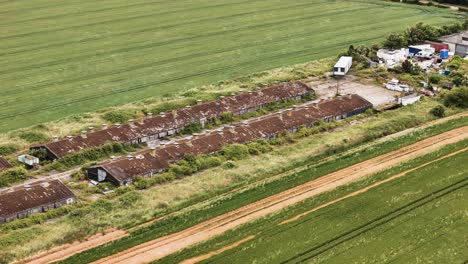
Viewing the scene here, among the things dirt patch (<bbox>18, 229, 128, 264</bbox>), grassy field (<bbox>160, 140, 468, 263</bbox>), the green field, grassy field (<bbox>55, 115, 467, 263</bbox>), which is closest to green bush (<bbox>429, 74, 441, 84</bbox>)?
grassy field (<bbox>55, 115, 467, 263</bbox>)

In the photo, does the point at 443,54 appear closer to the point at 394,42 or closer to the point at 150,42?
the point at 394,42

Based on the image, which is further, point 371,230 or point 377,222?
point 377,222

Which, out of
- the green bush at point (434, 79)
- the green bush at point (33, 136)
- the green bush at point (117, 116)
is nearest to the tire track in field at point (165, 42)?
the green bush at point (117, 116)

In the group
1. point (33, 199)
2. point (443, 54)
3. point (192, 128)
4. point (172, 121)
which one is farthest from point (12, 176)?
point (443, 54)

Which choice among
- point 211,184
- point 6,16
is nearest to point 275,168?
point 211,184

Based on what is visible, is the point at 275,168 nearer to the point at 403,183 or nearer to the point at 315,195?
the point at 315,195

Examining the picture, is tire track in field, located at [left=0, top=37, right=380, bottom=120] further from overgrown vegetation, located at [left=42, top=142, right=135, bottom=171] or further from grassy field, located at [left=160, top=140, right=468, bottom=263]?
grassy field, located at [left=160, top=140, right=468, bottom=263]
